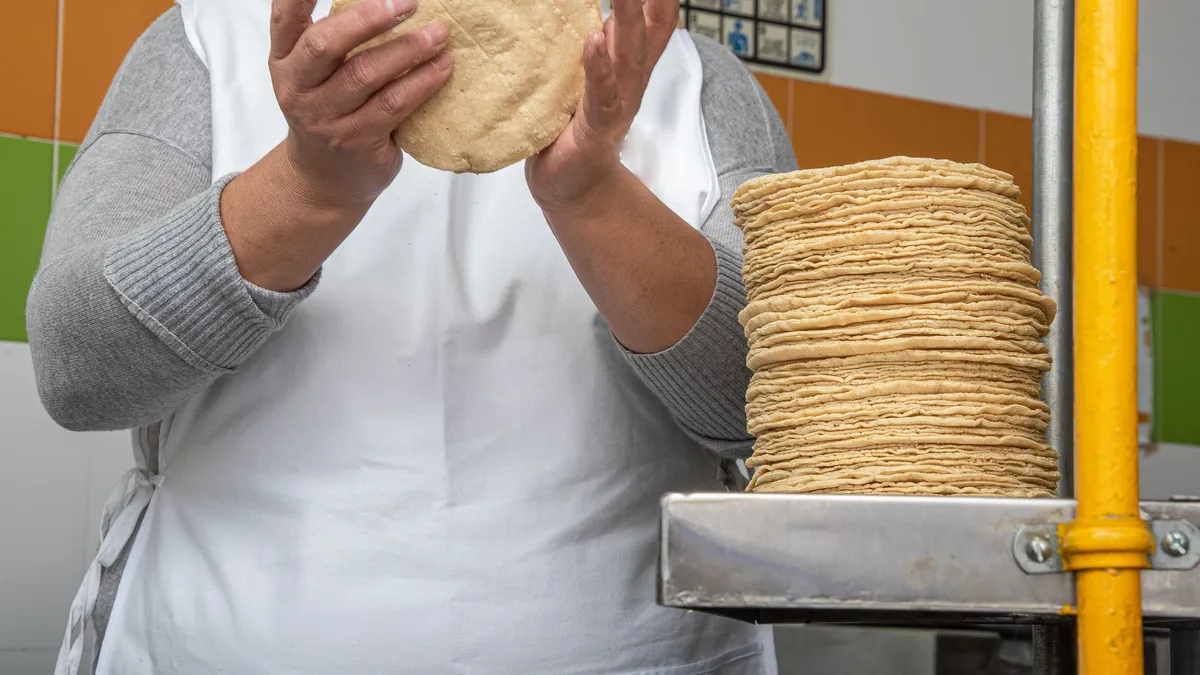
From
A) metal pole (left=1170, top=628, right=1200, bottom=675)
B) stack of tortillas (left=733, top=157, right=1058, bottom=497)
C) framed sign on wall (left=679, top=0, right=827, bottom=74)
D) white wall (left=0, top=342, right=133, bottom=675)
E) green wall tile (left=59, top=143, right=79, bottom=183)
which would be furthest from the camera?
framed sign on wall (left=679, top=0, right=827, bottom=74)

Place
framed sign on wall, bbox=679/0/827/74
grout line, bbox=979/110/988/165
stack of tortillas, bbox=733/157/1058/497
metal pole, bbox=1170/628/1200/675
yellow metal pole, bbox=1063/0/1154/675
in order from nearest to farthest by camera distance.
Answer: yellow metal pole, bbox=1063/0/1154/675, stack of tortillas, bbox=733/157/1058/497, metal pole, bbox=1170/628/1200/675, framed sign on wall, bbox=679/0/827/74, grout line, bbox=979/110/988/165

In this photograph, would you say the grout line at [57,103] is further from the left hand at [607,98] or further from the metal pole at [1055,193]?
the metal pole at [1055,193]

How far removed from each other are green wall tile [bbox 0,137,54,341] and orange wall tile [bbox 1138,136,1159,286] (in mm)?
2479

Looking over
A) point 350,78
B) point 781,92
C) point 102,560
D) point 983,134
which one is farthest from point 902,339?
point 983,134

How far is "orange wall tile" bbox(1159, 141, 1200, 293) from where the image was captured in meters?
3.18

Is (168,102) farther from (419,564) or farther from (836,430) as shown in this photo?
(836,430)

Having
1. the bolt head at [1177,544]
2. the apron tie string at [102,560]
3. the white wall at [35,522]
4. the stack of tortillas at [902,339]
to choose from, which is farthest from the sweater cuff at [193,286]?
the white wall at [35,522]

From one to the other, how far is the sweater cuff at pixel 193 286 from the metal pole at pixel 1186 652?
0.72 m

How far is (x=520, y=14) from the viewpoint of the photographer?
2.82 ft

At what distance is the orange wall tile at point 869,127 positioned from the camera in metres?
2.77

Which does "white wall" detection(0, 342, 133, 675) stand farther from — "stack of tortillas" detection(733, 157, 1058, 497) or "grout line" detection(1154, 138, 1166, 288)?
"grout line" detection(1154, 138, 1166, 288)

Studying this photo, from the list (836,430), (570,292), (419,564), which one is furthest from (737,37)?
(836,430)

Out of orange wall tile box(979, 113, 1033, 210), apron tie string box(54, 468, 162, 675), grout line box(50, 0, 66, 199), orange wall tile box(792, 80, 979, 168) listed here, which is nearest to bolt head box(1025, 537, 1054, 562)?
apron tie string box(54, 468, 162, 675)

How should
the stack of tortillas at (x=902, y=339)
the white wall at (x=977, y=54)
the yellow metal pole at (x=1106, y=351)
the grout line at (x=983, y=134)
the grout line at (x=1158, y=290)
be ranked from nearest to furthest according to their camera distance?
the yellow metal pole at (x=1106, y=351)
the stack of tortillas at (x=902, y=339)
the white wall at (x=977, y=54)
the grout line at (x=983, y=134)
the grout line at (x=1158, y=290)
